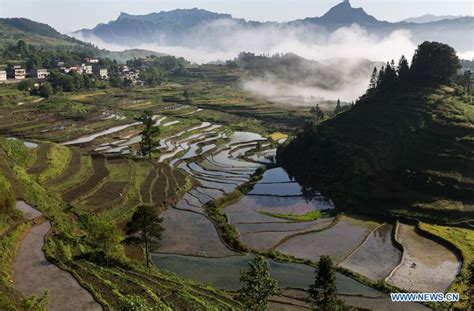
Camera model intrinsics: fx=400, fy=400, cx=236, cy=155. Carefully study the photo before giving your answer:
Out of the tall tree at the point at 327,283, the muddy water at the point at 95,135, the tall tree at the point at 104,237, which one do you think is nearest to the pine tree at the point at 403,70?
the muddy water at the point at 95,135

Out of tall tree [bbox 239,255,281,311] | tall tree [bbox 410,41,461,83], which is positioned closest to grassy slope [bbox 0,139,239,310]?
tall tree [bbox 239,255,281,311]

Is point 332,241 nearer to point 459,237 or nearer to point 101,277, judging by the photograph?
point 459,237

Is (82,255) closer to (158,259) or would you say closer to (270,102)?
(158,259)

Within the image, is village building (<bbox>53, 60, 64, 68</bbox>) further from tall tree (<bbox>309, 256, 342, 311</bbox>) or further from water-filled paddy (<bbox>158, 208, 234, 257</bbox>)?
tall tree (<bbox>309, 256, 342, 311</bbox>)

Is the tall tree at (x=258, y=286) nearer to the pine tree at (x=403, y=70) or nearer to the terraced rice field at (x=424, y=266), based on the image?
the terraced rice field at (x=424, y=266)

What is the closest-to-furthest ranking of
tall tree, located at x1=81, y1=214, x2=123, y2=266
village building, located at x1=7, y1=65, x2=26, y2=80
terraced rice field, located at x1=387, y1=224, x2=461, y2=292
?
1. tall tree, located at x1=81, y1=214, x2=123, y2=266
2. terraced rice field, located at x1=387, y1=224, x2=461, y2=292
3. village building, located at x1=7, y1=65, x2=26, y2=80

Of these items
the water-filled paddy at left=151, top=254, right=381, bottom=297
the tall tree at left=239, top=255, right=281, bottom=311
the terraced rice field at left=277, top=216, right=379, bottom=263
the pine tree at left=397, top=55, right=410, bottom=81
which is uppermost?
the pine tree at left=397, top=55, right=410, bottom=81
